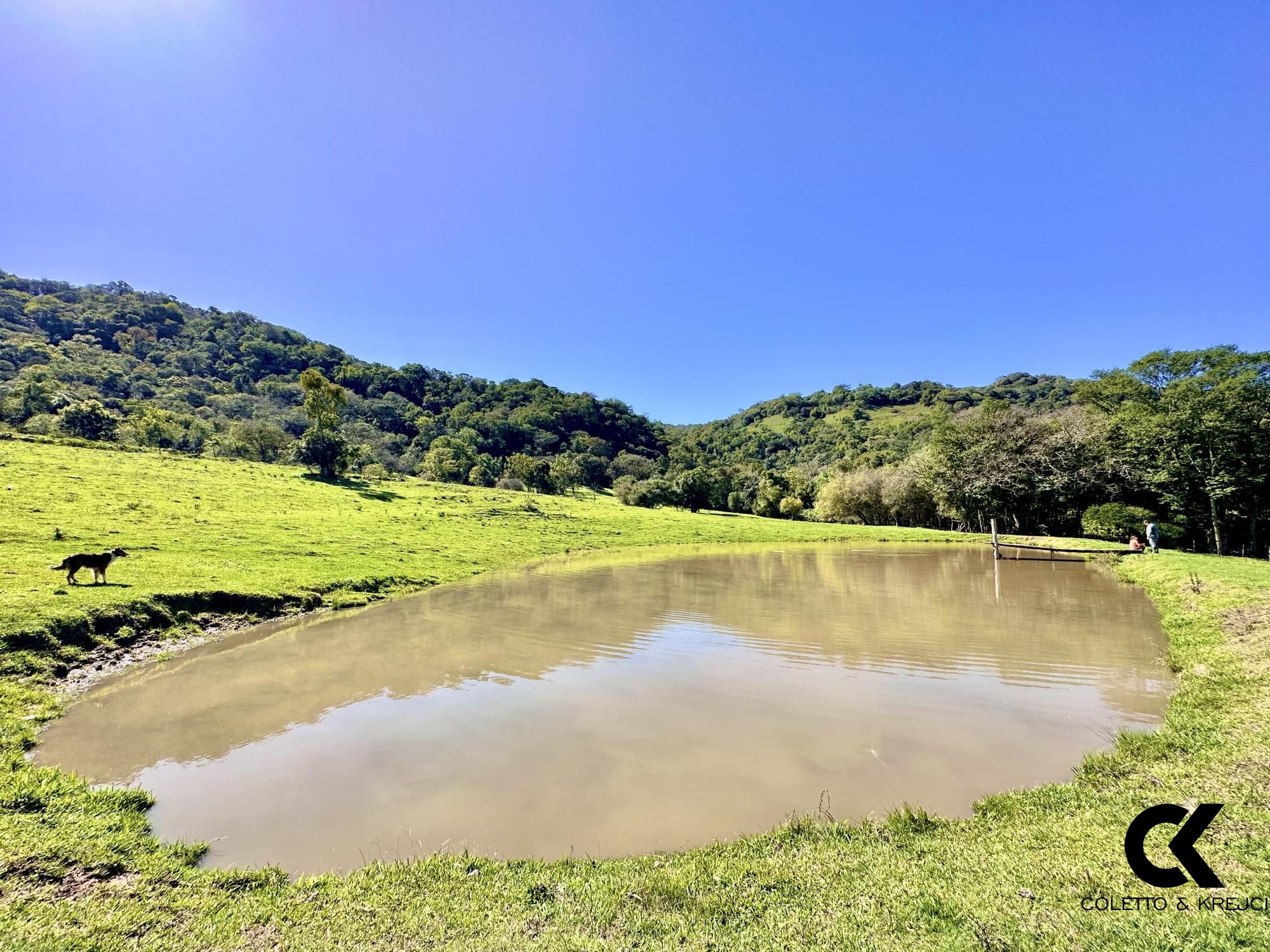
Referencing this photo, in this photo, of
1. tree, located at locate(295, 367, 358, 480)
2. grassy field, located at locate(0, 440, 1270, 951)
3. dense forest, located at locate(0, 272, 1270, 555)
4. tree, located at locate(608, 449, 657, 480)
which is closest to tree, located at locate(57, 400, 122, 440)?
dense forest, located at locate(0, 272, 1270, 555)

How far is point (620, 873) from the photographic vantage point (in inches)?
202

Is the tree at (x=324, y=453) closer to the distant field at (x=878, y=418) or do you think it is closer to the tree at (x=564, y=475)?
the tree at (x=564, y=475)

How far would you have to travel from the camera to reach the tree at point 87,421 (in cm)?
5584

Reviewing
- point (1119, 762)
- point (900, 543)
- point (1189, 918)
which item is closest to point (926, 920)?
point (1189, 918)

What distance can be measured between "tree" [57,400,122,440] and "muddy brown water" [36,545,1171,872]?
63.2 metres

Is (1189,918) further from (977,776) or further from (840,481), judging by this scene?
(840,481)

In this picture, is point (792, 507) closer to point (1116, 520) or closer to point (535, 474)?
point (1116, 520)

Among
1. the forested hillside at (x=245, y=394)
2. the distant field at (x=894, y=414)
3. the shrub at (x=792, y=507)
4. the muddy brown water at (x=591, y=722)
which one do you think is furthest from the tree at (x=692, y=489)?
the distant field at (x=894, y=414)

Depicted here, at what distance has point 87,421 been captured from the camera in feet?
187

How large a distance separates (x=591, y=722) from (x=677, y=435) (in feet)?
622

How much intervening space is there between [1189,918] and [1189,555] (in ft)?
103

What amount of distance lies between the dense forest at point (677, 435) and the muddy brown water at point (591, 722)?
90.3 feet

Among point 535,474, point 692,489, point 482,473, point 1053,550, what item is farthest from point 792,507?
point 482,473

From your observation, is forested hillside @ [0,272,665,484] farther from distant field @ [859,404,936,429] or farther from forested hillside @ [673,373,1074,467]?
distant field @ [859,404,936,429]
